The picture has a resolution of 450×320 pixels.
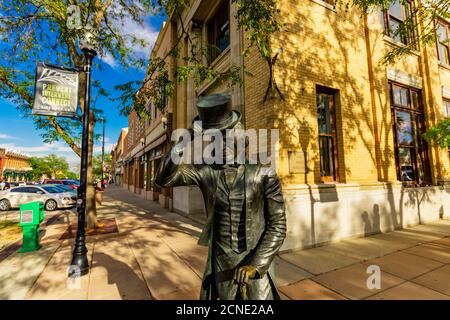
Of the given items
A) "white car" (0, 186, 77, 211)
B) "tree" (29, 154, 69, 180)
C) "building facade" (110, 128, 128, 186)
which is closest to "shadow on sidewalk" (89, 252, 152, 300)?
"white car" (0, 186, 77, 211)

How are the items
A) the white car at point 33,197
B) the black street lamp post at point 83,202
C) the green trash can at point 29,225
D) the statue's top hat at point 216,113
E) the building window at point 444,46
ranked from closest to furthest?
the statue's top hat at point 216,113 < the black street lamp post at point 83,202 < the green trash can at point 29,225 < the building window at point 444,46 < the white car at point 33,197

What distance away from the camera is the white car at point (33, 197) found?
43.5ft

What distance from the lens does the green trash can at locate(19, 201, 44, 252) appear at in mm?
5785

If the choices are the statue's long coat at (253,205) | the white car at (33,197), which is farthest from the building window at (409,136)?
the white car at (33,197)

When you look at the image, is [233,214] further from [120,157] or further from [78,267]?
[120,157]

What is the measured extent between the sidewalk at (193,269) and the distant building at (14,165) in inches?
2612

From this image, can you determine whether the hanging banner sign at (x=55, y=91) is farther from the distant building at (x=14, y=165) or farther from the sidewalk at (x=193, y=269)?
the distant building at (x=14, y=165)

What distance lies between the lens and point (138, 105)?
509 cm

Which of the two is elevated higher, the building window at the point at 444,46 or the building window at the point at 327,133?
the building window at the point at 444,46

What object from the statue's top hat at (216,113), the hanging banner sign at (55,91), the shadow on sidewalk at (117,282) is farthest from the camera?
the hanging banner sign at (55,91)

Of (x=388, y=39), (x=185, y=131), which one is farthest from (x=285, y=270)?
(x=388, y=39)

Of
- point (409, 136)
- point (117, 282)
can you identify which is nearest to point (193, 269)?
point (117, 282)

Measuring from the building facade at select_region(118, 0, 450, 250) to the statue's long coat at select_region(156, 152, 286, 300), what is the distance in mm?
3838

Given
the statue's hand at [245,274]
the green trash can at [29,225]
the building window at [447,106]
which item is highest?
the building window at [447,106]
